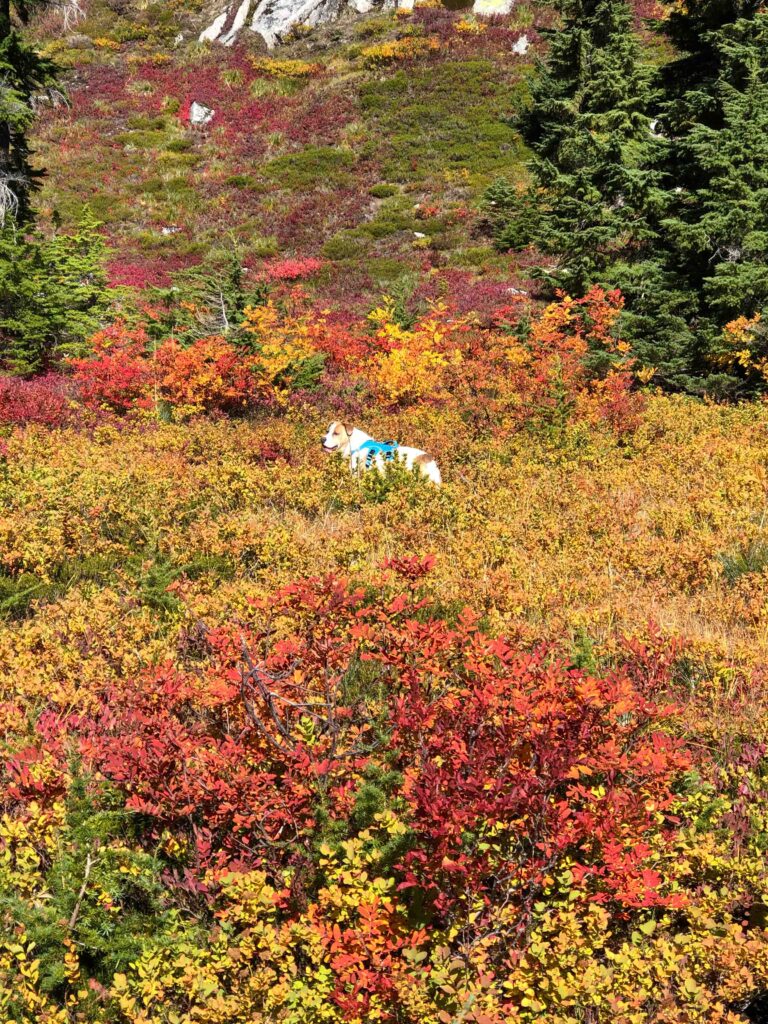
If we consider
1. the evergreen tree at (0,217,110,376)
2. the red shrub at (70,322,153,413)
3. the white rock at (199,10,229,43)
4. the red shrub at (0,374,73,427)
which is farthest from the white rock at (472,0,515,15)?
the red shrub at (0,374,73,427)

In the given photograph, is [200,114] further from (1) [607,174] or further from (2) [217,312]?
(1) [607,174]

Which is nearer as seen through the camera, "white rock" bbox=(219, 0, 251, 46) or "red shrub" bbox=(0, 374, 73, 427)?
"red shrub" bbox=(0, 374, 73, 427)

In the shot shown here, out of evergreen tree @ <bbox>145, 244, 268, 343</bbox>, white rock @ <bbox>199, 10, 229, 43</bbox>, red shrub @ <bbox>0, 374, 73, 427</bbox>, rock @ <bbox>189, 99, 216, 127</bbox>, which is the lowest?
red shrub @ <bbox>0, 374, 73, 427</bbox>

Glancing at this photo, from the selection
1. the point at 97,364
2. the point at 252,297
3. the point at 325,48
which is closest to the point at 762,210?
the point at 252,297

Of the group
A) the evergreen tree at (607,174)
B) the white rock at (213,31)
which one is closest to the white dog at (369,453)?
the evergreen tree at (607,174)

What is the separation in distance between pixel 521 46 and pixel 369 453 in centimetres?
3420

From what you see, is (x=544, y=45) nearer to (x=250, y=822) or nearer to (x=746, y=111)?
(x=746, y=111)

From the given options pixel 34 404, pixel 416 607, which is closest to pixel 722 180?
pixel 416 607

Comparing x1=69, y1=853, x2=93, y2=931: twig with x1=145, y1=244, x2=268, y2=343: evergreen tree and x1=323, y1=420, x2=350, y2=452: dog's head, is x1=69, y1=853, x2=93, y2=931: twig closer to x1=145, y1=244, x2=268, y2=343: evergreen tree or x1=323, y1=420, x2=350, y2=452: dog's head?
x1=323, y1=420, x2=350, y2=452: dog's head

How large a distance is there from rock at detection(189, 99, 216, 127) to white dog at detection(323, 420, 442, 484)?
31161 mm

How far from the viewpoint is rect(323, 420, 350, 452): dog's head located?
32.4 feet

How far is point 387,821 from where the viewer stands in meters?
2.96

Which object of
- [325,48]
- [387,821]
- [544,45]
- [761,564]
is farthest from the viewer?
[325,48]

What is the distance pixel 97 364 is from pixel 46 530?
6676 millimetres
